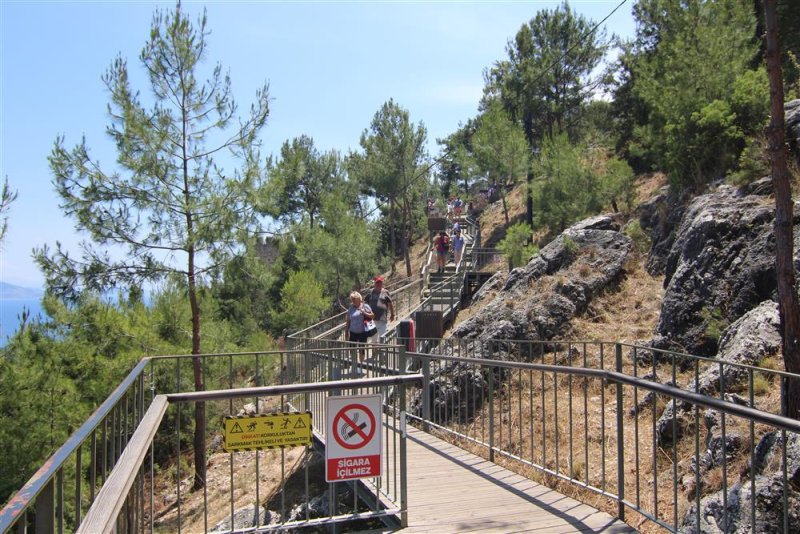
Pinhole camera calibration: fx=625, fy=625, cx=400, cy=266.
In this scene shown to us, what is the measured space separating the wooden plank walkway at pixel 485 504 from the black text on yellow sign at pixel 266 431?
1.29 meters

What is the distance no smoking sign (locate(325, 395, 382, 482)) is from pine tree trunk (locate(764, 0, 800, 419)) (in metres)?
4.26

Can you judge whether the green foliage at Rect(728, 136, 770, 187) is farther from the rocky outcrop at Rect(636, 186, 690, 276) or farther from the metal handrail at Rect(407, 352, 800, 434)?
the metal handrail at Rect(407, 352, 800, 434)

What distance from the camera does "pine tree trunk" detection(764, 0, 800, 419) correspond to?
6.18 m

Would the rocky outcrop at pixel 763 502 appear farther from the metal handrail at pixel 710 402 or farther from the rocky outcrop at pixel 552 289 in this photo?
the rocky outcrop at pixel 552 289

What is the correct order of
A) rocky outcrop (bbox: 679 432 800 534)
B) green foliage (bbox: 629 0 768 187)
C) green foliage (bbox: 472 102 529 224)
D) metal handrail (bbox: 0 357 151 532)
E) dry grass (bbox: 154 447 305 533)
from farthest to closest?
green foliage (bbox: 472 102 529 224), green foliage (bbox: 629 0 768 187), dry grass (bbox: 154 447 305 533), rocky outcrop (bbox: 679 432 800 534), metal handrail (bbox: 0 357 151 532)

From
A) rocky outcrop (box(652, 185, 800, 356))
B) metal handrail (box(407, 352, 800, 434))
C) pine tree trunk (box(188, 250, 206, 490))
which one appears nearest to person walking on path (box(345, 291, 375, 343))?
pine tree trunk (box(188, 250, 206, 490))

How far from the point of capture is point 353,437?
4.56 metres

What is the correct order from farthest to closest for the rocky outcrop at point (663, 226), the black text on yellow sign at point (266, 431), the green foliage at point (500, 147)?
the green foliage at point (500, 147)
the rocky outcrop at point (663, 226)
the black text on yellow sign at point (266, 431)

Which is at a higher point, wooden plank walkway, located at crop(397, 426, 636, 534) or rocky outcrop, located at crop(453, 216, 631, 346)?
rocky outcrop, located at crop(453, 216, 631, 346)

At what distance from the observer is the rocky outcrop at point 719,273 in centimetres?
925

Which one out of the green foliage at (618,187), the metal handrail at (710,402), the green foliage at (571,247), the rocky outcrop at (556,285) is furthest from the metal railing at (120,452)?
the green foliage at (618,187)

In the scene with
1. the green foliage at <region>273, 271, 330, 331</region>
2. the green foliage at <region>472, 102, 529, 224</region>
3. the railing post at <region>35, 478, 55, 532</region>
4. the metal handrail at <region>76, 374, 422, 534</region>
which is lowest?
the green foliage at <region>273, 271, 330, 331</region>

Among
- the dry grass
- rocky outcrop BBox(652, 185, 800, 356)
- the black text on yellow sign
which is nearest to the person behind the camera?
the black text on yellow sign

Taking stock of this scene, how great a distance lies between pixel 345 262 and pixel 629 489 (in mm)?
35470
